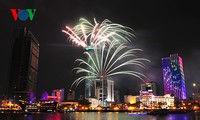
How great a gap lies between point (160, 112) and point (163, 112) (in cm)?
334

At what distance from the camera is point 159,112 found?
171250mm

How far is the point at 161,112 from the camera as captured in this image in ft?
569

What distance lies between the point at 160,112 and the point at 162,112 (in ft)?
6.97

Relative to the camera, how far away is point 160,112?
567ft

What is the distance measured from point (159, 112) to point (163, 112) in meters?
5.30

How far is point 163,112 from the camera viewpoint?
573ft

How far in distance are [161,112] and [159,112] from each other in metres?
3.10

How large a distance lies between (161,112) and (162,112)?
1017mm

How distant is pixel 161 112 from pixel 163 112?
223cm

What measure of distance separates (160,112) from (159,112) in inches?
79.9

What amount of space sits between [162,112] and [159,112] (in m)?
4.08
